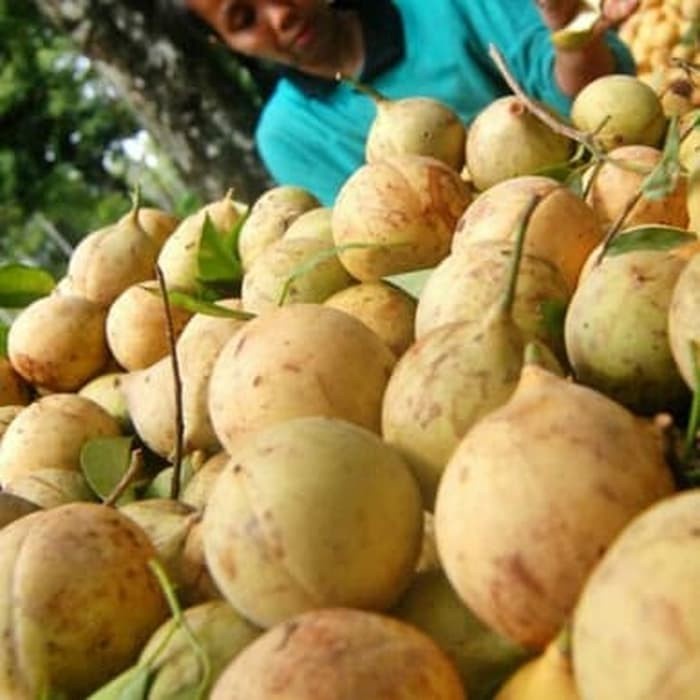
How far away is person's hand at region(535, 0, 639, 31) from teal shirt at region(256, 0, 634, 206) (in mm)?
272

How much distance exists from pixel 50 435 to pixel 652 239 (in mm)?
702

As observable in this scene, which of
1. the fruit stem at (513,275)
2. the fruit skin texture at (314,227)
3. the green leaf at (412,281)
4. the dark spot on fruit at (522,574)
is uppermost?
the fruit stem at (513,275)

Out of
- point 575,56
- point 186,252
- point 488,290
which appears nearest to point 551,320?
point 488,290

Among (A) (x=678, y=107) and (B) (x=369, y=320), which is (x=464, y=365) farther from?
(A) (x=678, y=107)

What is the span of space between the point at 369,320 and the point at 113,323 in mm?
511

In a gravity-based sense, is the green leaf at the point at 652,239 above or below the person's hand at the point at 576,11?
above

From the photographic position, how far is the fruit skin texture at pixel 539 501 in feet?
2.25

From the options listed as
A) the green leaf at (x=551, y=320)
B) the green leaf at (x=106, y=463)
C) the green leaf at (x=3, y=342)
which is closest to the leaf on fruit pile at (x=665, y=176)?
the green leaf at (x=551, y=320)

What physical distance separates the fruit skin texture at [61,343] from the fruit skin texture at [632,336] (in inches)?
33.5

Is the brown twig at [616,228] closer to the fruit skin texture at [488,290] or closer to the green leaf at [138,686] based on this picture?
the fruit skin texture at [488,290]

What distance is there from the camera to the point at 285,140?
3.15 metres

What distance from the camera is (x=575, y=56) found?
2.29 metres

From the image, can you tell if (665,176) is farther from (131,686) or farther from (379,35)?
(379,35)

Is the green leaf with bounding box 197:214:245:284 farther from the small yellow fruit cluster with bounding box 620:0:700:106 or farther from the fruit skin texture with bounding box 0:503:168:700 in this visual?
the small yellow fruit cluster with bounding box 620:0:700:106
